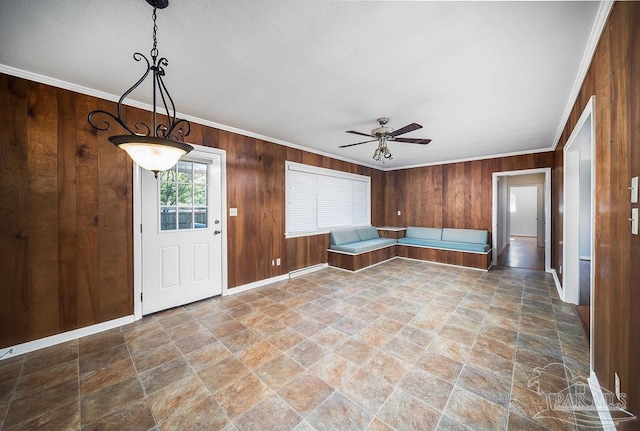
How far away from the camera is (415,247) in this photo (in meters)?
5.90

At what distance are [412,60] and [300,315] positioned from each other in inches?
114

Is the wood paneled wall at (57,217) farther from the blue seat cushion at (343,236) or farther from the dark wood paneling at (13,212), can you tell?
the blue seat cushion at (343,236)

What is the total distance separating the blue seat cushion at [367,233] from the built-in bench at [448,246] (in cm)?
68

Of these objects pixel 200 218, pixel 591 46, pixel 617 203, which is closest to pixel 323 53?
pixel 591 46

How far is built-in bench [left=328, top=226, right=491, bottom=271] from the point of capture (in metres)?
4.96

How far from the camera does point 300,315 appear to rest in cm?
289

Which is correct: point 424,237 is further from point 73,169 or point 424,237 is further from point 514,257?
point 73,169

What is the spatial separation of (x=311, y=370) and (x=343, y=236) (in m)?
3.65

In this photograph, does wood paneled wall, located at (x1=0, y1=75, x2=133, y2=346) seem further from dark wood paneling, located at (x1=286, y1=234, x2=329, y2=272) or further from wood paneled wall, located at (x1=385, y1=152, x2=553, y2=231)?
wood paneled wall, located at (x1=385, y1=152, x2=553, y2=231)

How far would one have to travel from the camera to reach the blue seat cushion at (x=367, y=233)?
591 cm

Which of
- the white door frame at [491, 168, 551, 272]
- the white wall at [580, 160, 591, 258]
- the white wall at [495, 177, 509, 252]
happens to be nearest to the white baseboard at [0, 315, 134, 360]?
the white door frame at [491, 168, 551, 272]

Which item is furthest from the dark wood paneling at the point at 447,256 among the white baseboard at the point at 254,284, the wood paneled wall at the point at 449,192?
the white baseboard at the point at 254,284

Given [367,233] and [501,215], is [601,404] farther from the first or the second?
[501,215]

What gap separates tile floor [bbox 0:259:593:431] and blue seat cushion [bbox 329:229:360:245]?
2.12 metres
